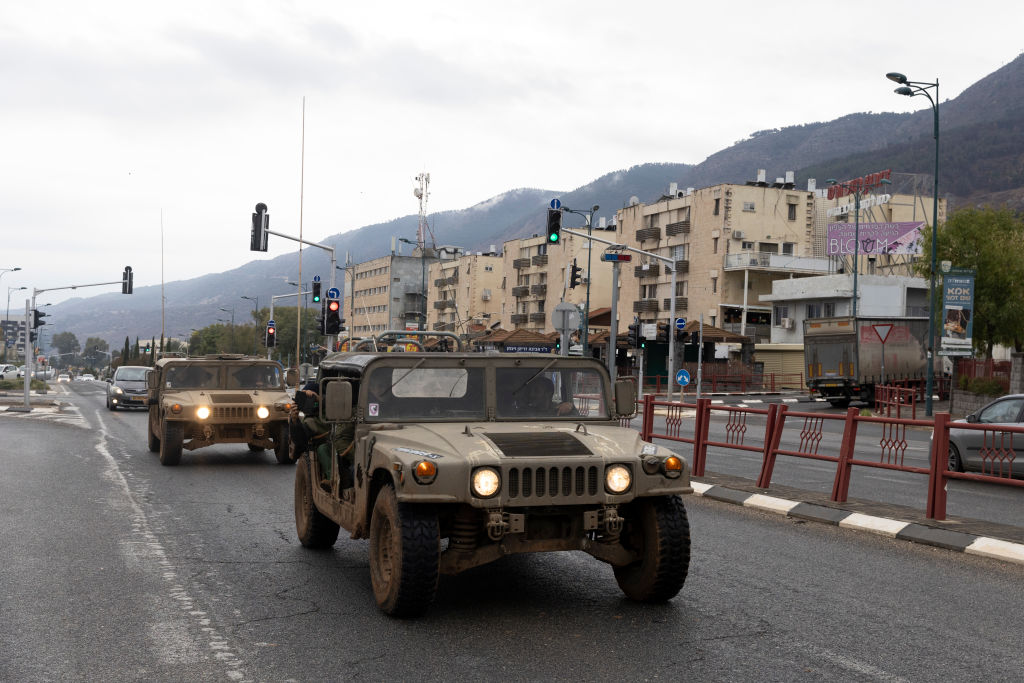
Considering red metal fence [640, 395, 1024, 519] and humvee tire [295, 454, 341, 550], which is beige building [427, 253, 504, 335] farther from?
humvee tire [295, 454, 341, 550]

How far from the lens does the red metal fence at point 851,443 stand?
34.1 feet

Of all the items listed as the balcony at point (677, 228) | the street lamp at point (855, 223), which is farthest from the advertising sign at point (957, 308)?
the balcony at point (677, 228)

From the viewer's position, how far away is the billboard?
65.1 metres

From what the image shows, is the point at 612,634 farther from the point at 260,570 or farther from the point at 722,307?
the point at 722,307

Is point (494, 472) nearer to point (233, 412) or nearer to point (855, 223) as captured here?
point (233, 412)

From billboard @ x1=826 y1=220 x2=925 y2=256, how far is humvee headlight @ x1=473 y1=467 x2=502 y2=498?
6265 centimetres

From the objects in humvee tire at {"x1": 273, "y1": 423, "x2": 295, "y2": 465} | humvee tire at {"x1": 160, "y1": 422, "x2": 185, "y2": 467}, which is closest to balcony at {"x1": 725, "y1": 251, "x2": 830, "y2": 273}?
humvee tire at {"x1": 273, "y1": 423, "x2": 295, "y2": 465}

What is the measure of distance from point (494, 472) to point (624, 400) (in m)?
1.96

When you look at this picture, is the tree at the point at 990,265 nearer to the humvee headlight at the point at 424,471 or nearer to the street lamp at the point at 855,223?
the street lamp at the point at 855,223

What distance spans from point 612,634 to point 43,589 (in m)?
3.97

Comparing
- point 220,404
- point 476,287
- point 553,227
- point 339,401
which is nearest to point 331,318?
point 553,227

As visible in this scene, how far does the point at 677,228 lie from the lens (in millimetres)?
81375

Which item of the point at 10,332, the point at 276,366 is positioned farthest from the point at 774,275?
the point at 276,366

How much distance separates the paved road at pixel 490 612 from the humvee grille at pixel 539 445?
3.42 feet
